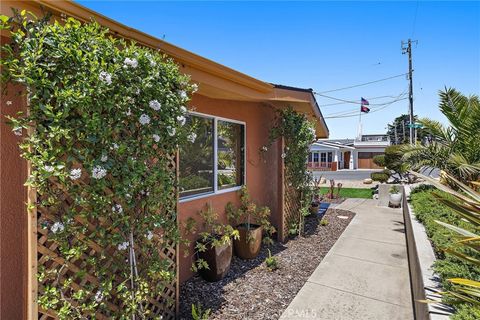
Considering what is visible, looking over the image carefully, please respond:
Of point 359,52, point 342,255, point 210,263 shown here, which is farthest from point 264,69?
point 210,263

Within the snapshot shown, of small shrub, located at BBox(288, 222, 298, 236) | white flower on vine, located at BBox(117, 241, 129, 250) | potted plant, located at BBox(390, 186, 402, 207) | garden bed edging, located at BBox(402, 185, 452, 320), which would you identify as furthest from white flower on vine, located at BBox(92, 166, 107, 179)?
potted plant, located at BBox(390, 186, 402, 207)

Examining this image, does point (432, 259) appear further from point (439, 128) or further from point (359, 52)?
point (359, 52)

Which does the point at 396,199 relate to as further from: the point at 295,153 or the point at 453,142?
the point at 295,153

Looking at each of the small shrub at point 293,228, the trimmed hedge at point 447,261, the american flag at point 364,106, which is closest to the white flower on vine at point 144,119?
→ the trimmed hedge at point 447,261

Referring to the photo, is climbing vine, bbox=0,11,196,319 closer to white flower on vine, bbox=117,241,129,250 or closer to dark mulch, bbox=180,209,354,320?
white flower on vine, bbox=117,241,129,250

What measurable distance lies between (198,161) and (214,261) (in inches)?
68.1

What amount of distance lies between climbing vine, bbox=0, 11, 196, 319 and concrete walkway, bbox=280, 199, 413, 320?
2325mm

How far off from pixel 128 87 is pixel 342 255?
535 centimetres

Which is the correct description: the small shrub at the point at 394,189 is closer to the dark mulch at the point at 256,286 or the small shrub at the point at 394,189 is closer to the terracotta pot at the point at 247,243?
the dark mulch at the point at 256,286

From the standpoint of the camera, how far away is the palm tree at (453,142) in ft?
20.0

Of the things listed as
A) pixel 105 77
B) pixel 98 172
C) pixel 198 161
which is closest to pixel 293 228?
pixel 198 161

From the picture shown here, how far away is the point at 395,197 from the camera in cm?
1093

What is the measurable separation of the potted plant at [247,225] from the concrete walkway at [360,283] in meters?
1.24

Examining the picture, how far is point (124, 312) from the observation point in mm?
2717
